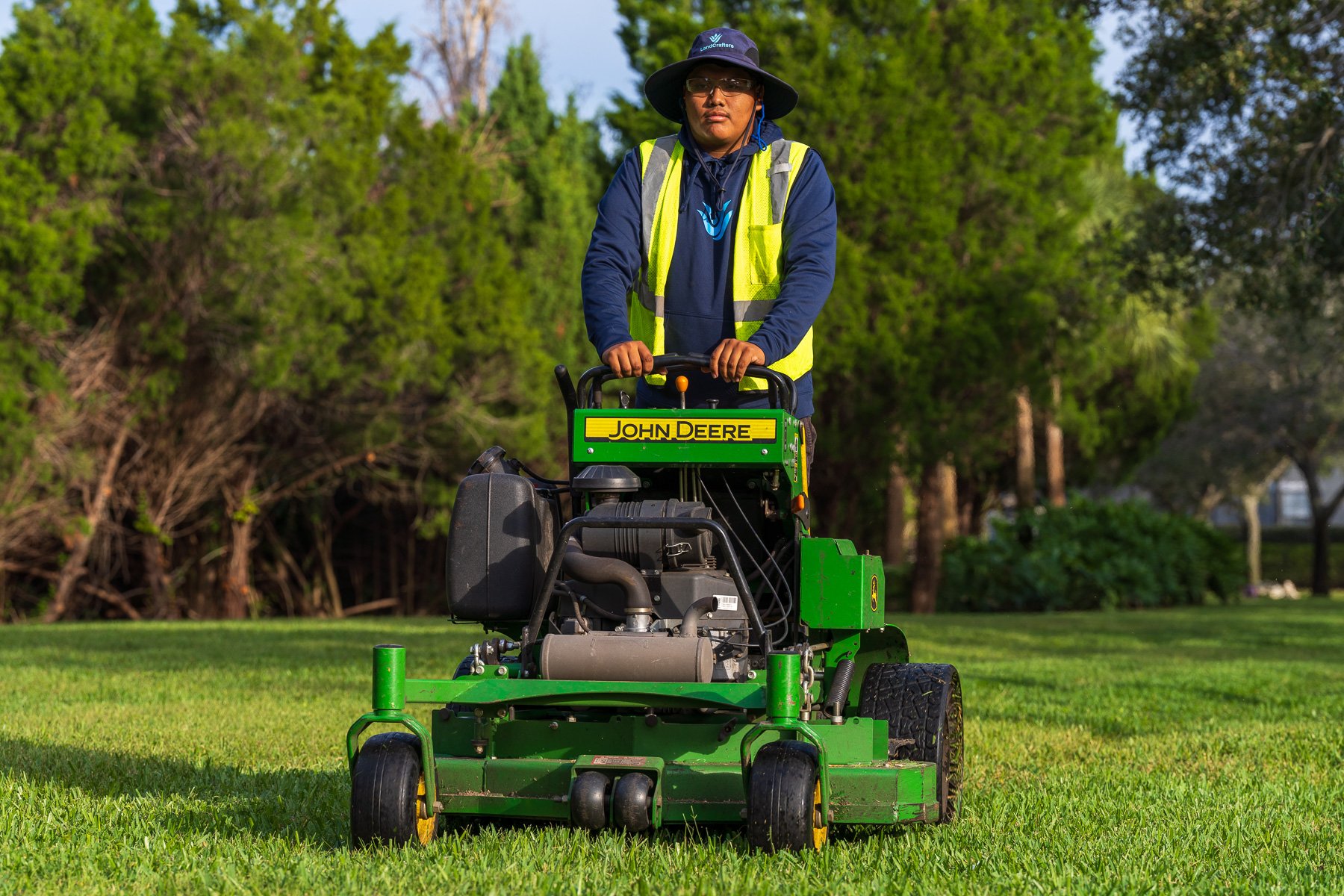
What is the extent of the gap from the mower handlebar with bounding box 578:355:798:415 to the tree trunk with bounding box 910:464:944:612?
22.1 meters

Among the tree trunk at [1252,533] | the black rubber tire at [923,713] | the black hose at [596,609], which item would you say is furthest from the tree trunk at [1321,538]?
the black hose at [596,609]

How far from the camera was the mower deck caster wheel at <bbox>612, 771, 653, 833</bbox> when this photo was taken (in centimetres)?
426

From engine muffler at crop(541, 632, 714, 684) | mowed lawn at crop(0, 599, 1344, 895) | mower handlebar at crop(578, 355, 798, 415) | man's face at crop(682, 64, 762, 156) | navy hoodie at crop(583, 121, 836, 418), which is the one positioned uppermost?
man's face at crop(682, 64, 762, 156)

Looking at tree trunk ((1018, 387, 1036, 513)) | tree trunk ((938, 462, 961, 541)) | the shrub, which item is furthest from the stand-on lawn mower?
tree trunk ((938, 462, 961, 541))

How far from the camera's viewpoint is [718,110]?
17.6ft

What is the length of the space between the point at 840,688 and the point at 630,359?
117 centimetres

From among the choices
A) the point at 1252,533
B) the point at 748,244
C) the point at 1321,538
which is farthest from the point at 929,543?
the point at 748,244

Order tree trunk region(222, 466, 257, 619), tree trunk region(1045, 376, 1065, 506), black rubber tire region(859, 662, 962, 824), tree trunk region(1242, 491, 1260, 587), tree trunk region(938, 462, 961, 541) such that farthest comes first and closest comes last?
tree trunk region(1242, 491, 1260, 587), tree trunk region(938, 462, 961, 541), tree trunk region(1045, 376, 1065, 506), tree trunk region(222, 466, 257, 619), black rubber tire region(859, 662, 962, 824)

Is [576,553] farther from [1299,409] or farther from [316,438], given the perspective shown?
[1299,409]

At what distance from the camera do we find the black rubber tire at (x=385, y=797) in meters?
4.33

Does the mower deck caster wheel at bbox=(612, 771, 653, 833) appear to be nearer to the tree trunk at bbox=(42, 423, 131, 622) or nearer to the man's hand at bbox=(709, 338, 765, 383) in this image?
the man's hand at bbox=(709, 338, 765, 383)

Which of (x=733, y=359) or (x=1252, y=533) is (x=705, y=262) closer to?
(x=733, y=359)

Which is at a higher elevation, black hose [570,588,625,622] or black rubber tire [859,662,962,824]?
black hose [570,588,625,622]

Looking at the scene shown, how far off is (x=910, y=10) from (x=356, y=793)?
22397 millimetres
